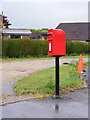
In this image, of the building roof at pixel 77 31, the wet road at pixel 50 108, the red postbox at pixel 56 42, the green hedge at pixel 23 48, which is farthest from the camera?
the building roof at pixel 77 31

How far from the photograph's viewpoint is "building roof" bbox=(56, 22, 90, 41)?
253 ft

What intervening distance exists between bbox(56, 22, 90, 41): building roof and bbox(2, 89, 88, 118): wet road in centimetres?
6973

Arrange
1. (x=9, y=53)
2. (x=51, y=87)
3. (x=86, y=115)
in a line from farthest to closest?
(x=9, y=53)
(x=51, y=87)
(x=86, y=115)

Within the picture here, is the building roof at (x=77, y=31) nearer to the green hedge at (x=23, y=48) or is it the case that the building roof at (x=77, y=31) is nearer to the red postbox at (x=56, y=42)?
the green hedge at (x=23, y=48)

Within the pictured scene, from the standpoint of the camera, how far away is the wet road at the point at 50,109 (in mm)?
Answer: 5464

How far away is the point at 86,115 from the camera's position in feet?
18.0

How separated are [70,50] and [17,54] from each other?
32.2 feet

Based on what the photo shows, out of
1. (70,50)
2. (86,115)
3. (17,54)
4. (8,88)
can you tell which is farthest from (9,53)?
(86,115)

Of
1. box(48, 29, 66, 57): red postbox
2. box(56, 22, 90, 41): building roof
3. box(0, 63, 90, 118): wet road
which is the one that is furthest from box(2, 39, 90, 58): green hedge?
box(56, 22, 90, 41): building roof

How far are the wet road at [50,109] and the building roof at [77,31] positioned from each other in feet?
229

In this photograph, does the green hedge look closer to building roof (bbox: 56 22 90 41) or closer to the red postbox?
the red postbox

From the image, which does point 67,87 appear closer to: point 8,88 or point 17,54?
point 8,88

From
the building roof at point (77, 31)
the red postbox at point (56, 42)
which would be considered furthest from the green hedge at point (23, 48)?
the building roof at point (77, 31)

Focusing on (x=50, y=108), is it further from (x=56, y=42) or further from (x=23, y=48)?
(x=23, y=48)
